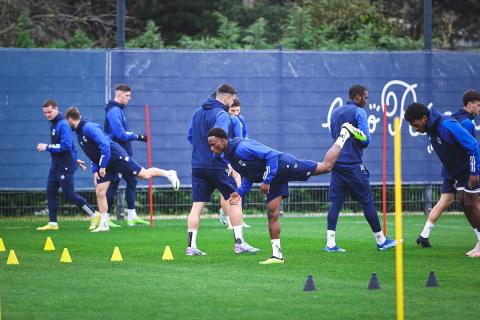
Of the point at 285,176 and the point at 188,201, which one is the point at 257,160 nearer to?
the point at 285,176

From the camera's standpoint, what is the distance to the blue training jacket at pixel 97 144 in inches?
722

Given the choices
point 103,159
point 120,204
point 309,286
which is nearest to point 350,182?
point 309,286

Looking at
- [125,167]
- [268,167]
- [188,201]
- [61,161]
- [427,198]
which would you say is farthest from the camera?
[427,198]

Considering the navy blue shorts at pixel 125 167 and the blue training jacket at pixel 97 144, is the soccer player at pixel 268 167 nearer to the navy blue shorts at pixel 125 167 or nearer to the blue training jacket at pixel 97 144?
the blue training jacket at pixel 97 144

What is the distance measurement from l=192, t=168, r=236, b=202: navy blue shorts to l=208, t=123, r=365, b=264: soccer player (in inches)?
42.6

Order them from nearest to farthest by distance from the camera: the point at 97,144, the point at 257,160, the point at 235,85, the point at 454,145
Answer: the point at 257,160 → the point at 454,145 → the point at 97,144 → the point at 235,85

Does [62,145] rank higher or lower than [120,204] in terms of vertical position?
higher

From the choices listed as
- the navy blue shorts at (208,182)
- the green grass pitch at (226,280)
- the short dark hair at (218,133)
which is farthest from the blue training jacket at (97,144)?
the short dark hair at (218,133)

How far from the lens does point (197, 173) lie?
1476cm

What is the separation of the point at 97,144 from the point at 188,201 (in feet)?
16.2

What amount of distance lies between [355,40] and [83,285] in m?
16.7

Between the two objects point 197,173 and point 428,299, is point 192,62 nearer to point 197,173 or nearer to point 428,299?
point 197,173

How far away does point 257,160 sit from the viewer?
13234 mm

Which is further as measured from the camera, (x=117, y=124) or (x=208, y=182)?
(x=117, y=124)
